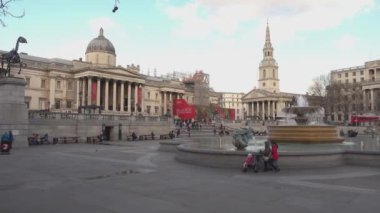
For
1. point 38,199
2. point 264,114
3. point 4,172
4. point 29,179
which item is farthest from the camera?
point 264,114

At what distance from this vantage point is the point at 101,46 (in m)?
99.4

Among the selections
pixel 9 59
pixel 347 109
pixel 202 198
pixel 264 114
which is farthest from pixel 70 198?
pixel 264 114

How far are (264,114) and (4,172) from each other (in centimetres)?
13979

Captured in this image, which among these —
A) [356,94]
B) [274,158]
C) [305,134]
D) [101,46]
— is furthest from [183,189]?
[356,94]

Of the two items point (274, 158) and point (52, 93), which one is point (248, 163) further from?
point (52, 93)

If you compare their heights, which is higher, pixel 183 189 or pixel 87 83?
pixel 87 83

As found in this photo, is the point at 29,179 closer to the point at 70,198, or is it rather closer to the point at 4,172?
the point at 4,172

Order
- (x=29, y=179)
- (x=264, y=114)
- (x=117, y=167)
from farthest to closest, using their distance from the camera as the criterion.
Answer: (x=264, y=114) → (x=117, y=167) → (x=29, y=179)

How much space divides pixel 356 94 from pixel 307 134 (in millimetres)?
94168

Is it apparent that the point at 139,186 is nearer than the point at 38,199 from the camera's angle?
No

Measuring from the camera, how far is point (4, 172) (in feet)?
48.5

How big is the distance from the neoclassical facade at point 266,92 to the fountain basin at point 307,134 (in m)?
125

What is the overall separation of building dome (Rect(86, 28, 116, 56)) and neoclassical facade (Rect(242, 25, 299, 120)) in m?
70.7

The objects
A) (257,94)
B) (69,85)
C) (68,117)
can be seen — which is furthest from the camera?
(257,94)
